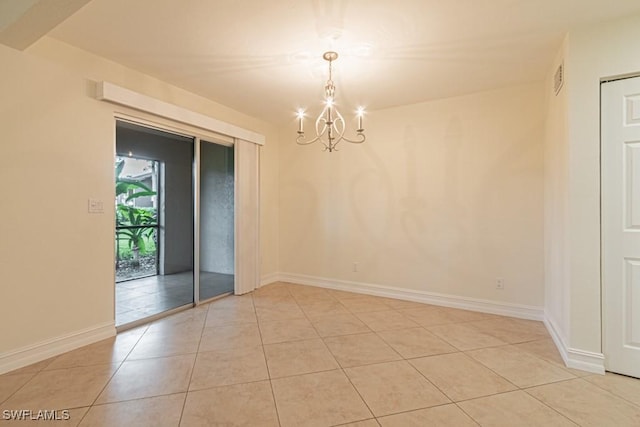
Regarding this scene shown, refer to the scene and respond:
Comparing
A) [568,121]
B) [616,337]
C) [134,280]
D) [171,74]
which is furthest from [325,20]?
[134,280]

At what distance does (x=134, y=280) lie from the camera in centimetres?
362

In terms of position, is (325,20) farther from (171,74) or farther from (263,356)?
(263,356)


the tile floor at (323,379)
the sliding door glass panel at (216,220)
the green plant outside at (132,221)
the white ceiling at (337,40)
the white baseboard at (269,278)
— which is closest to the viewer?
the tile floor at (323,379)

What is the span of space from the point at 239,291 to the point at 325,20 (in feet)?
11.4

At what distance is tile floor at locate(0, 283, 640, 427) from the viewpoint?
1.76 metres

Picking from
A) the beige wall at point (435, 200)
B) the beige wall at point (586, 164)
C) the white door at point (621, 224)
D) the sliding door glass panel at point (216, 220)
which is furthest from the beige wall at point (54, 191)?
the white door at point (621, 224)

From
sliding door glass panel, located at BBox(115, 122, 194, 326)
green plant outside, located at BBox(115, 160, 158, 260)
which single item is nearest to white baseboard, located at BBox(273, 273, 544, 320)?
sliding door glass panel, located at BBox(115, 122, 194, 326)

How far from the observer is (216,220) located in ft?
14.0

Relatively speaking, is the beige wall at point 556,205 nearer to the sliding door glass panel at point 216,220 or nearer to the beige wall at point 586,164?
the beige wall at point 586,164

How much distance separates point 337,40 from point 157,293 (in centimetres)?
347

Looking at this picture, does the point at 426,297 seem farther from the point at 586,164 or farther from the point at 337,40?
the point at 337,40

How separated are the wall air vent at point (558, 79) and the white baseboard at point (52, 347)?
4522 mm

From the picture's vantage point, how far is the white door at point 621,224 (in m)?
2.16

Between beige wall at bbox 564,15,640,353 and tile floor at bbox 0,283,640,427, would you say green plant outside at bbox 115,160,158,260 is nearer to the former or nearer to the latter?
tile floor at bbox 0,283,640,427
